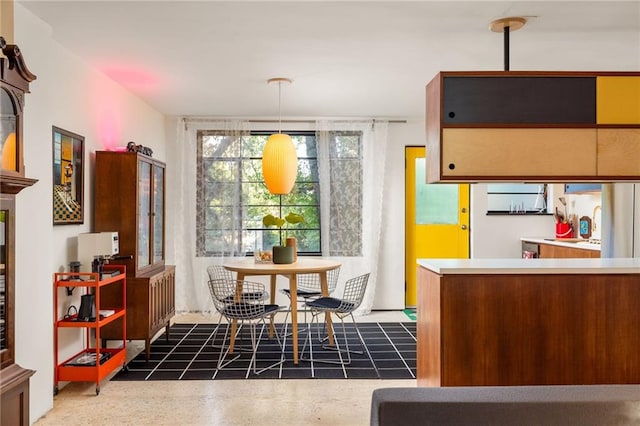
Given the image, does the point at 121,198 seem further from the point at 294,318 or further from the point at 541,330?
the point at 541,330

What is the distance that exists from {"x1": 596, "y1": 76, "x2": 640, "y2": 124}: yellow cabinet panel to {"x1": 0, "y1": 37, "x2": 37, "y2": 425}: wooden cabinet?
125 inches

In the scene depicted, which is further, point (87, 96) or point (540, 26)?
point (87, 96)

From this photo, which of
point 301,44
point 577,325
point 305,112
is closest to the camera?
point 577,325

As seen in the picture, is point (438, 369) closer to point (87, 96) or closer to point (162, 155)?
point (87, 96)

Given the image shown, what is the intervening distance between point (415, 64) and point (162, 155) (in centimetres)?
348

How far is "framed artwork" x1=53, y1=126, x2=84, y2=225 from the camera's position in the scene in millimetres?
3541

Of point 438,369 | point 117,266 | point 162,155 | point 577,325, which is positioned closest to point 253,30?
point 117,266

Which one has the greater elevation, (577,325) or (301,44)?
(301,44)

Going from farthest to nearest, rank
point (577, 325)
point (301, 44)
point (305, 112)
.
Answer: point (305, 112)
point (301, 44)
point (577, 325)

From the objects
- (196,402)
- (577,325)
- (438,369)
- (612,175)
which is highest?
(612,175)

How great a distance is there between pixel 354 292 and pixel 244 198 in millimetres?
2353

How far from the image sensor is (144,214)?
4.43 m

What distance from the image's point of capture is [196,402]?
3312mm

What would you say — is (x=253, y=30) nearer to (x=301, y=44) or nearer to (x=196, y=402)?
(x=301, y=44)
